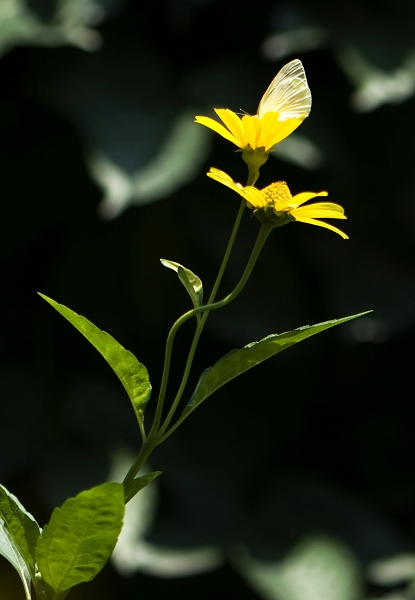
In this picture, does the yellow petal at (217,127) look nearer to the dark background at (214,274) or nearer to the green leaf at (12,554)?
the green leaf at (12,554)

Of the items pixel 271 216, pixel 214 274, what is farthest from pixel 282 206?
pixel 214 274

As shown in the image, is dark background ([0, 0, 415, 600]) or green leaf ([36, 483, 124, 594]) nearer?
green leaf ([36, 483, 124, 594])

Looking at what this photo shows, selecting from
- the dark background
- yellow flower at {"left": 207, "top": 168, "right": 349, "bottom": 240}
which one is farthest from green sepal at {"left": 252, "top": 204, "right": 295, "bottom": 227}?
the dark background

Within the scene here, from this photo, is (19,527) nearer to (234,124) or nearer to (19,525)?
(19,525)

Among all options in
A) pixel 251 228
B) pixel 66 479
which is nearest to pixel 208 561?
pixel 66 479

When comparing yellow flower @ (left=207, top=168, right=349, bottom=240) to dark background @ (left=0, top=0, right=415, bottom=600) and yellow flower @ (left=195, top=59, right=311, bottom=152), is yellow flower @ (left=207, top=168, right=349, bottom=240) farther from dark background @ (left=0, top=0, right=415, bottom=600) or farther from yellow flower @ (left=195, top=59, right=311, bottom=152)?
dark background @ (left=0, top=0, right=415, bottom=600)

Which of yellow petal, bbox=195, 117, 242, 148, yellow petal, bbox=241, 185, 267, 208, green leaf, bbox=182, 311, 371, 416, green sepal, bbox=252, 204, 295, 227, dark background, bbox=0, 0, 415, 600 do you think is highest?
yellow petal, bbox=195, 117, 242, 148

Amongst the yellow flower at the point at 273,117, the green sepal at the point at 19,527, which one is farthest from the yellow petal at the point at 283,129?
the green sepal at the point at 19,527
